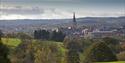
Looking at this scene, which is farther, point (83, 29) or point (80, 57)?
point (83, 29)

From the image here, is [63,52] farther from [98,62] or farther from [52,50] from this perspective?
[98,62]

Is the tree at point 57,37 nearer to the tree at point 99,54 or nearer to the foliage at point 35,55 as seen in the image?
the foliage at point 35,55

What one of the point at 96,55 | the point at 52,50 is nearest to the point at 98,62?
the point at 96,55

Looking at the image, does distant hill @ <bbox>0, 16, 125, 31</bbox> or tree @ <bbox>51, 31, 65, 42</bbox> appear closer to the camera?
tree @ <bbox>51, 31, 65, 42</bbox>

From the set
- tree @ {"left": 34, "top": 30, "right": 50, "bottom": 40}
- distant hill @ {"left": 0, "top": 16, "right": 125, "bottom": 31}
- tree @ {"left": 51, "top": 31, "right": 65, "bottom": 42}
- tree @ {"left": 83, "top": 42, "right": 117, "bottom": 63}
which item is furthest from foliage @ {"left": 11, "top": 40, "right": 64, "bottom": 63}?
distant hill @ {"left": 0, "top": 16, "right": 125, "bottom": 31}

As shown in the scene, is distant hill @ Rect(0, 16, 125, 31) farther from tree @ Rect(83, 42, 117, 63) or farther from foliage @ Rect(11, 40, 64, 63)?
tree @ Rect(83, 42, 117, 63)

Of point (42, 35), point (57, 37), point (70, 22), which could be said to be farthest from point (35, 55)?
point (70, 22)

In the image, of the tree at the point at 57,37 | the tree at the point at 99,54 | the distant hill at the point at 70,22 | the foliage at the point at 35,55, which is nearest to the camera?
the foliage at the point at 35,55

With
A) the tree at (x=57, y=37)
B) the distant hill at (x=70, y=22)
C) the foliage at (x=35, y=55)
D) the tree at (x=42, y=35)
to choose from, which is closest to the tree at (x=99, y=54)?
the foliage at (x=35, y=55)
